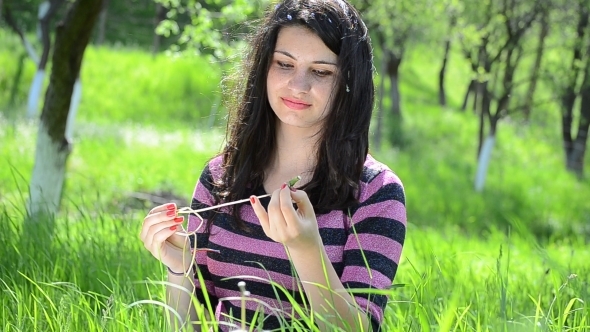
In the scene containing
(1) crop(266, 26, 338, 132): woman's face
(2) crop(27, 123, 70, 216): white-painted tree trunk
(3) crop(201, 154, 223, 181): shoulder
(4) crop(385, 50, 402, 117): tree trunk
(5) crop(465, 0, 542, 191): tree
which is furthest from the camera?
(4) crop(385, 50, 402, 117): tree trunk

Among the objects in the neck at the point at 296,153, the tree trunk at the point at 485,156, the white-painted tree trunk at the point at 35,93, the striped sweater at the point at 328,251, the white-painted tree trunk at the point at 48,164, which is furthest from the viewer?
the white-painted tree trunk at the point at 35,93

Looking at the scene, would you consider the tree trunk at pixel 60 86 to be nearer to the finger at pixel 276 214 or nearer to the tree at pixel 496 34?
the finger at pixel 276 214

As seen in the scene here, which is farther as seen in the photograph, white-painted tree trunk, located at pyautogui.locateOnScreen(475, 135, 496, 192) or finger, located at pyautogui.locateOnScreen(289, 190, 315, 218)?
white-painted tree trunk, located at pyautogui.locateOnScreen(475, 135, 496, 192)

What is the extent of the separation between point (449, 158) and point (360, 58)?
1481 cm

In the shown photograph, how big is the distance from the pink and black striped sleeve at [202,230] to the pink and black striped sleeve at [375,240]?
429 mm

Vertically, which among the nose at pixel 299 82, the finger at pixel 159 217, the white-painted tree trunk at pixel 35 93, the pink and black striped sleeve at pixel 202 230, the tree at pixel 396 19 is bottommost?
the white-painted tree trunk at pixel 35 93

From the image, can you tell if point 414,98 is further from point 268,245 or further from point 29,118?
point 268,245

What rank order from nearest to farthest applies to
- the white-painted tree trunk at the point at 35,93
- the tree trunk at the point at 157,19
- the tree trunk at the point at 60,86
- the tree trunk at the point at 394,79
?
the tree trunk at the point at 60,86, the white-painted tree trunk at the point at 35,93, the tree trunk at the point at 394,79, the tree trunk at the point at 157,19

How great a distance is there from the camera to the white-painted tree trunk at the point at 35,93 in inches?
568

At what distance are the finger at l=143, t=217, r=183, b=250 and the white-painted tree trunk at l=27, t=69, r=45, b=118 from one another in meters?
13.0

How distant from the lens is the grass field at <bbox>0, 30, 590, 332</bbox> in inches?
82.9

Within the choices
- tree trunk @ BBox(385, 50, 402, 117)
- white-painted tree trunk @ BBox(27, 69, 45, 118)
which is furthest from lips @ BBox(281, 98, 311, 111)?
tree trunk @ BBox(385, 50, 402, 117)

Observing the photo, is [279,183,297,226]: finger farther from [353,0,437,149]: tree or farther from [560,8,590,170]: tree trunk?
[560,8,590,170]: tree trunk

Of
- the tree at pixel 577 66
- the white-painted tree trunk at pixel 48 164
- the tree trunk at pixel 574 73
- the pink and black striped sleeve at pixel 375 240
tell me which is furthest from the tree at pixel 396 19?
the pink and black striped sleeve at pixel 375 240
